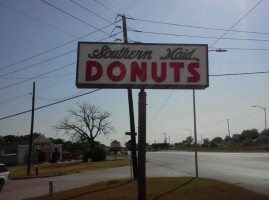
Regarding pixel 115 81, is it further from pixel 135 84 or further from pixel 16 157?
pixel 16 157

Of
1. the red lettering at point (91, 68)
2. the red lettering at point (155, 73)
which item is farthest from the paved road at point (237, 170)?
the red lettering at point (91, 68)

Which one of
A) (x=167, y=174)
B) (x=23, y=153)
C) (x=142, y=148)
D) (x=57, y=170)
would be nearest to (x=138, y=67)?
Result: (x=142, y=148)

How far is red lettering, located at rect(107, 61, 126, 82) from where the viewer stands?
1036 centimetres

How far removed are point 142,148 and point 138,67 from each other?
254cm

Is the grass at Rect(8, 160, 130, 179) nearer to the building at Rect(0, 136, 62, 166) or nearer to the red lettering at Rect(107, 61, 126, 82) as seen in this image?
the red lettering at Rect(107, 61, 126, 82)

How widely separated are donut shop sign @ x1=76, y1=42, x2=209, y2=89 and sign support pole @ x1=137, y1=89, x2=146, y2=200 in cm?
65

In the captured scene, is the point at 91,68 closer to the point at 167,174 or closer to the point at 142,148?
the point at 142,148

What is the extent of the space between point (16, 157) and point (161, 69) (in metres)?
62.4

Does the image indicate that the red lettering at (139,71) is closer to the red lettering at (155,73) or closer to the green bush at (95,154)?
the red lettering at (155,73)

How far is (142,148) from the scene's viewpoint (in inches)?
382

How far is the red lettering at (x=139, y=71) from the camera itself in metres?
10.4

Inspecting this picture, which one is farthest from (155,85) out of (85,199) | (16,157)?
(16,157)

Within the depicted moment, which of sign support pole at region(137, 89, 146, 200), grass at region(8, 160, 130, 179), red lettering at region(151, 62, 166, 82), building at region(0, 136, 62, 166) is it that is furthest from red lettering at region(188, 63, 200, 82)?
building at region(0, 136, 62, 166)

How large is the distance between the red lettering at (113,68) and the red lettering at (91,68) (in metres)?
0.27
